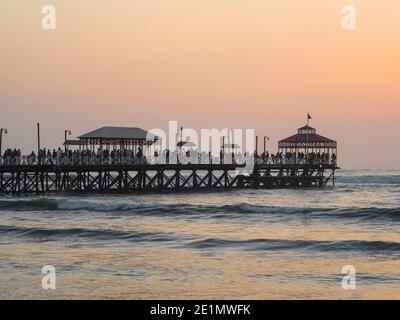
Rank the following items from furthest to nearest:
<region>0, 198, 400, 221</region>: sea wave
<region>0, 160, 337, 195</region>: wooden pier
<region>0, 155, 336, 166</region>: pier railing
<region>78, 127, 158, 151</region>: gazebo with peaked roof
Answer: <region>78, 127, 158, 151</region>: gazebo with peaked roof
<region>0, 160, 337, 195</region>: wooden pier
<region>0, 155, 336, 166</region>: pier railing
<region>0, 198, 400, 221</region>: sea wave

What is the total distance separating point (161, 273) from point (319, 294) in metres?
4.29

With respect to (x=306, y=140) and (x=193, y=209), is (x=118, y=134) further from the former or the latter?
(x=306, y=140)

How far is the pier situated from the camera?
5062 centimetres

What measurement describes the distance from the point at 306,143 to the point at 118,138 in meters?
17.3

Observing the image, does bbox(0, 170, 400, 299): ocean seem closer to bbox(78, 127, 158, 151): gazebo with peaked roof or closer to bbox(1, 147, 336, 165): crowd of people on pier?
bbox(1, 147, 336, 165): crowd of people on pier

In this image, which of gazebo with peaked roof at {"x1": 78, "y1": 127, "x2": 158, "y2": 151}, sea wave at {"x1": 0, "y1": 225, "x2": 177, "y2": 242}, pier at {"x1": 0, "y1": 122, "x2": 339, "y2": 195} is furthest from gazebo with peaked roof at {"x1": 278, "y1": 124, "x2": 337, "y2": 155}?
sea wave at {"x1": 0, "y1": 225, "x2": 177, "y2": 242}

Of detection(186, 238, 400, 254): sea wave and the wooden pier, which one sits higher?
the wooden pier

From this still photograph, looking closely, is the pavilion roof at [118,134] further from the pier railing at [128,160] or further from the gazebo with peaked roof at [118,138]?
the pier railing at [128,160]

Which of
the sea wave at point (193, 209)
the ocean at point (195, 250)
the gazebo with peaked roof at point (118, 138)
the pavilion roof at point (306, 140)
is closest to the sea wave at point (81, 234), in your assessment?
the ocean at point (195, 250)

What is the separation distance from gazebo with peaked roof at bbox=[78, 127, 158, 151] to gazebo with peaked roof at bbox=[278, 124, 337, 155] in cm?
1352

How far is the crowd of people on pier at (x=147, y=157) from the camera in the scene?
5012 centimetres

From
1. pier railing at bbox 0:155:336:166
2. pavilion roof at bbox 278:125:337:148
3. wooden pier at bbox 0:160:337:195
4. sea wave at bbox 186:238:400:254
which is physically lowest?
sea wave at bbox 186:238:400:254
